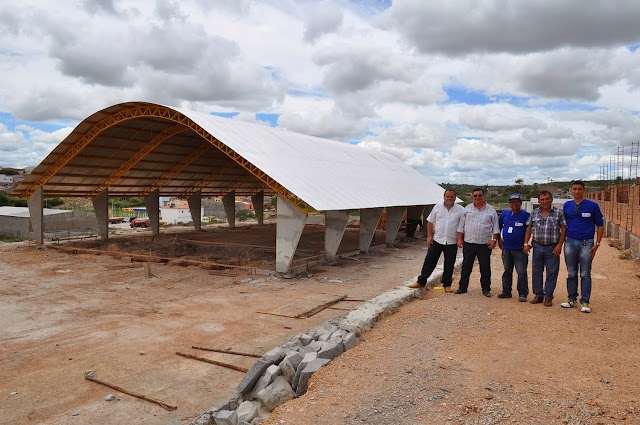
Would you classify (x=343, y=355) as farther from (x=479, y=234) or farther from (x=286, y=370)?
(x=479, y=234)

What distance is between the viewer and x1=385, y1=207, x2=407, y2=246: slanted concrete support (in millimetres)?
28453

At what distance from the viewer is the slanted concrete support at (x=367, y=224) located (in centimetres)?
2530

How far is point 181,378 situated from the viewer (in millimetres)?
8281

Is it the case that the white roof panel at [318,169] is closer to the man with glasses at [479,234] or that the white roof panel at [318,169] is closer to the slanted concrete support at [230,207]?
the man with glasses at [479,234]

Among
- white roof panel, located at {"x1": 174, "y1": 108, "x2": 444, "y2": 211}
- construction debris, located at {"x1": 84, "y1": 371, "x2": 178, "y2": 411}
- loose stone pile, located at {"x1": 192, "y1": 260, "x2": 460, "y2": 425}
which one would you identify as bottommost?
construction debris, located at {"x1": 84, "y1": 371, "x2": 178, "y2": 411}

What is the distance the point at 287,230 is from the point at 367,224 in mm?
7675

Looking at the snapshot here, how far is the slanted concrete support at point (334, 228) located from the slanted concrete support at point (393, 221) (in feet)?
23.9

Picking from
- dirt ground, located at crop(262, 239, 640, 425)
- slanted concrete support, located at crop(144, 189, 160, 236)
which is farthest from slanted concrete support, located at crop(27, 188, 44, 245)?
dirt ground, located at crop(262, 239, 640, 425)

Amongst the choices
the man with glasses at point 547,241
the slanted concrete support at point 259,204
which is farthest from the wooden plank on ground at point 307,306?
the slanted concrete support at point 259,204

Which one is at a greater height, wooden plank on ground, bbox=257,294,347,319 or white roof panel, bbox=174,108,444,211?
white roof panel, bbox=174,108,444,211

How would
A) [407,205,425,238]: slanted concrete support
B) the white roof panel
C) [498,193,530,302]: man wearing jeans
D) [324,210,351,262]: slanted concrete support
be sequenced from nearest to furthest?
[498,193,530,302]: man wearing jeans, the white roof panel, [324,210,351,262]: slanted concrete support, [407,205,425,238]: slanted concrete support

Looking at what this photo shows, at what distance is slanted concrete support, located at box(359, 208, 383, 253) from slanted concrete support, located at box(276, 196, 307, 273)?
23.6ft

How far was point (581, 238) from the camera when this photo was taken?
7949 millimetres

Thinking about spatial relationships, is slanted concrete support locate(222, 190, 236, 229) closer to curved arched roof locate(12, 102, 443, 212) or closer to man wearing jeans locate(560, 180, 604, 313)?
curved arched roof locate(12, 102, 443, 212)
